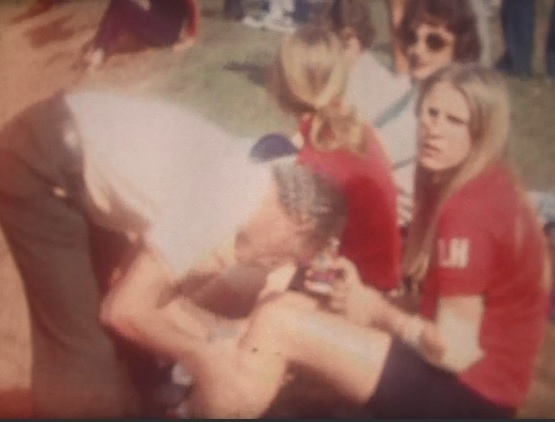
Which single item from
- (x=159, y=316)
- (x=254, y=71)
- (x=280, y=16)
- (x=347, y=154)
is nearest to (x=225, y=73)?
(x=254, y=71)

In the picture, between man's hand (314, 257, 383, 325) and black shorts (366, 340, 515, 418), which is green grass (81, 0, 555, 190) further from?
black shorts (366, 340, 515, 418)

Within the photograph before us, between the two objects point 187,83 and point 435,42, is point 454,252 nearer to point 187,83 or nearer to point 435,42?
point 435,42

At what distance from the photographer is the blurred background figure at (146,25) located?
1.99m

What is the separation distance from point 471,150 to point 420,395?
1.67 feet

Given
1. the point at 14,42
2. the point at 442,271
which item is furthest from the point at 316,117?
the point at 14,42

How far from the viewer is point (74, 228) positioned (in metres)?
1.99

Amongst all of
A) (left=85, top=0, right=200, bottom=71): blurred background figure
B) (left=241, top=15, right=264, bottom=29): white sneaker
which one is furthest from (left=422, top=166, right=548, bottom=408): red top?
(left=85, top=0, right=200, bottom=71): blurred background figure

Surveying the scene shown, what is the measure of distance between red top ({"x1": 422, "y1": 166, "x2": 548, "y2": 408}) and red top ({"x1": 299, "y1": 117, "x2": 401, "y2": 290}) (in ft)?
0.39

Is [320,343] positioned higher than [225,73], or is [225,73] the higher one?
[225,73]

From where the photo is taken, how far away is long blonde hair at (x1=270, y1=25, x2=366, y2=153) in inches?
76.6

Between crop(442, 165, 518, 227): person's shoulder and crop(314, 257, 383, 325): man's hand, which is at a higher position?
crop(442, 165, 518, 227): person's shoulder

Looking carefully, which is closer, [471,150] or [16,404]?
[471,150]

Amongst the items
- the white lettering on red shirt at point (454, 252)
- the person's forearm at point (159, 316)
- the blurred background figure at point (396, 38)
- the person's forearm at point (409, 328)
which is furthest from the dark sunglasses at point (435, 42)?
the person's forearm at point (159, 316)

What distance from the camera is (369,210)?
1935 mm
